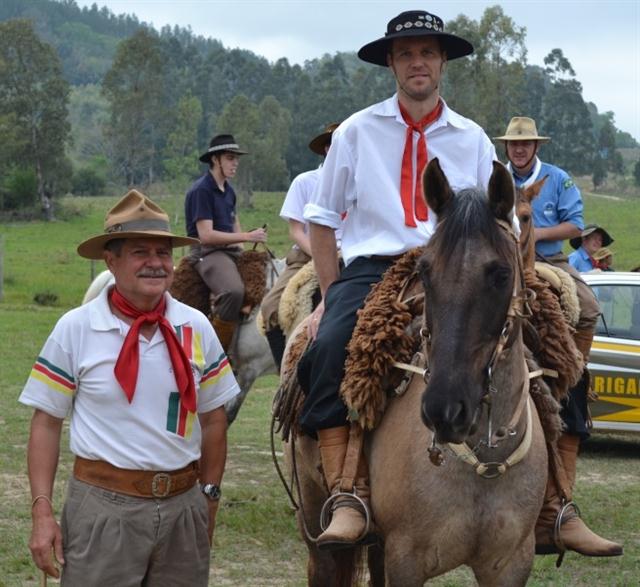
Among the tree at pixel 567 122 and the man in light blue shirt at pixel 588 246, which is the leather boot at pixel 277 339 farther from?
the tree at pixel 567 122

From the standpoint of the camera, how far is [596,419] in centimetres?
1228

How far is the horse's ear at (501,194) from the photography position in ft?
13.9

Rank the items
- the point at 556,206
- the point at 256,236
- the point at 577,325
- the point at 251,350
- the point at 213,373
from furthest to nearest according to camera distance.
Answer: the point at 251,350, the point at 256,236, the point at 556,206, the point at 577,325, the point at 213,373

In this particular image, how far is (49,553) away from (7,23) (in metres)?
65.0

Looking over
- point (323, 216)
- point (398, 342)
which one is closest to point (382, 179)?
point (323, 216)

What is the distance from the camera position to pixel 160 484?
426 cm

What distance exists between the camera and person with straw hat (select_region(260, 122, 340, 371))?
27.4ft

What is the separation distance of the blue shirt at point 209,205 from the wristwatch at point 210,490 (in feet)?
20.2

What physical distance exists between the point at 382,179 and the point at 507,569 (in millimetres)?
1766

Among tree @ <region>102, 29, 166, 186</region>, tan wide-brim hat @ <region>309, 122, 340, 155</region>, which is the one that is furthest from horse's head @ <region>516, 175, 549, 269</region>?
tree @ <region>102, 29, 166, 186</region>

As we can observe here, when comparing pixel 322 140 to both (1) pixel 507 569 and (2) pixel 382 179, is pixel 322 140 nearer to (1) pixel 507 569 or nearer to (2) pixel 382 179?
(2) pixel 382 179

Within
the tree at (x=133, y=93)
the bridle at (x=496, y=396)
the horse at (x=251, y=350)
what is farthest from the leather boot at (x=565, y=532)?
the tree at (x=133, y=93)

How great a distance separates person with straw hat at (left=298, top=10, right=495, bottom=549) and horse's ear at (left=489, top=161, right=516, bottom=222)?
882 mm

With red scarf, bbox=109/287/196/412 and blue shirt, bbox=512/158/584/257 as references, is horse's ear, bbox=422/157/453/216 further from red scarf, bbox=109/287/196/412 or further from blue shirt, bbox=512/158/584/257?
blue shirt, bbox=512/158/584/257
